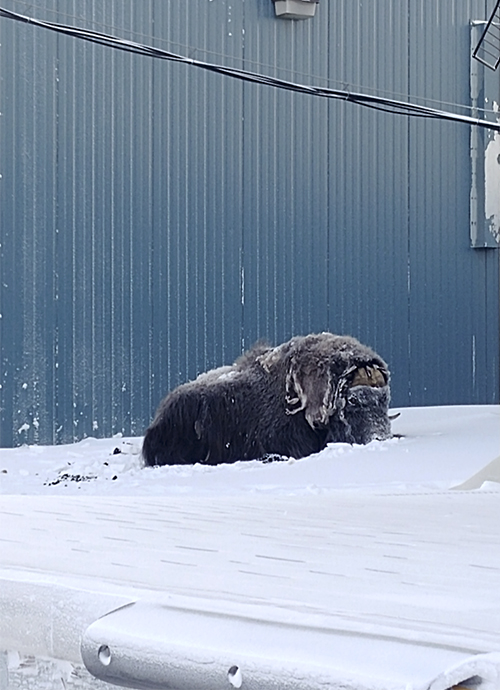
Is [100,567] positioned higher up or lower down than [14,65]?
lower down

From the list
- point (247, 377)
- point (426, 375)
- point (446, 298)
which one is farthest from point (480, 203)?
point (247, 377)

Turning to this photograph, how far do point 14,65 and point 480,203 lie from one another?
642cm

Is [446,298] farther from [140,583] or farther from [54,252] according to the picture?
[140,583]

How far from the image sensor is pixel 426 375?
14.1 metres

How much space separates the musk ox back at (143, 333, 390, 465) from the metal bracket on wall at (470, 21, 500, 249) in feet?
21.0

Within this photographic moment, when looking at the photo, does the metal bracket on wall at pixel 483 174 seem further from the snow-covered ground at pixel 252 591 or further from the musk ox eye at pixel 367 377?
the snow-covered ground at pixel 252 591

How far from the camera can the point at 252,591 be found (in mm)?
1594

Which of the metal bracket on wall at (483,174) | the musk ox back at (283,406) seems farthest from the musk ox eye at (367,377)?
the metal bracket on wall at (483,174)

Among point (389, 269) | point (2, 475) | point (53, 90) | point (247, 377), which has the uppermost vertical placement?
point (53, 90)

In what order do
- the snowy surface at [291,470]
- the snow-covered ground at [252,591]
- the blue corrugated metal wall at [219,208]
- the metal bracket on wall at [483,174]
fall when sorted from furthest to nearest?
the metal bracket on wall at [483,174] → the blue corrugated metal wall at [219,208] → the snowy surface at [291,470] → the snow-covered ground at [252,591]

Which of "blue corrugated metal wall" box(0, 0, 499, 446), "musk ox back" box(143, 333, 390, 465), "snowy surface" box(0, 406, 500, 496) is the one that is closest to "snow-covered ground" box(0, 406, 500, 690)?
"snowy surface" box(0, 406, 500, 496)

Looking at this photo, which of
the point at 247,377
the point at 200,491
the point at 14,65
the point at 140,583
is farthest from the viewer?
the point at 14,65

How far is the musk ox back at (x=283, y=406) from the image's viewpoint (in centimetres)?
842

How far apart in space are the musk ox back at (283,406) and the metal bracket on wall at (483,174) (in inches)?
252
